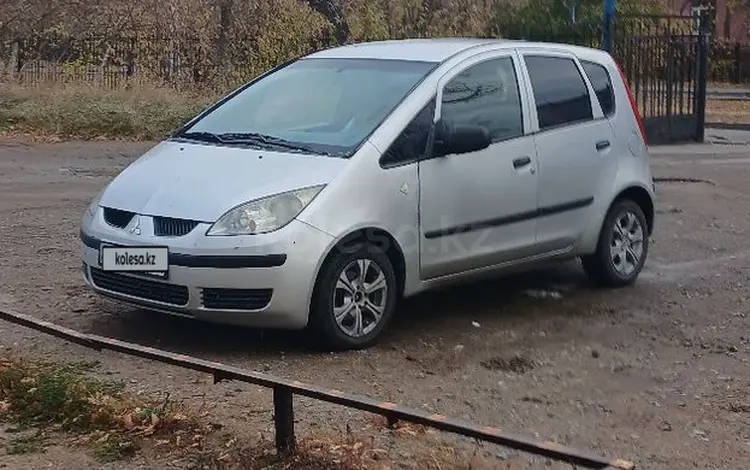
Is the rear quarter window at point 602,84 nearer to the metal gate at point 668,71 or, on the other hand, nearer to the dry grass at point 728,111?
Result: the metal gate at point 668,71

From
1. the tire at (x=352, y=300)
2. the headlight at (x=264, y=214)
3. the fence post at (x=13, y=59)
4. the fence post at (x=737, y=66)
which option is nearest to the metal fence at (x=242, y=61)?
the fence post at (x=13, y=59)

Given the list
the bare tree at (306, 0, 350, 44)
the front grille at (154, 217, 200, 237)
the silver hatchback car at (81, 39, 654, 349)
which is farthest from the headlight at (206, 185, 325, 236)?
the bare tree at (306, 0, 350, 44)

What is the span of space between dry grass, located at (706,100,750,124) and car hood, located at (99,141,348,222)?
20.0 metres

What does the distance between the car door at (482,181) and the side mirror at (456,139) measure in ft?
0.15

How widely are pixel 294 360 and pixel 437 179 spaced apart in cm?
139

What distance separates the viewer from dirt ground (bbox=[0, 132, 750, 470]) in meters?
5.54

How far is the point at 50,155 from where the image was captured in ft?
53.7

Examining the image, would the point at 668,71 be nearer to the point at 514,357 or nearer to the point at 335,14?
the point at 335,14

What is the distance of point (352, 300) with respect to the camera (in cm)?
680

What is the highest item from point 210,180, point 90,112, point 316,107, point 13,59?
point 13,59

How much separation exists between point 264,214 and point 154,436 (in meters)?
1.61

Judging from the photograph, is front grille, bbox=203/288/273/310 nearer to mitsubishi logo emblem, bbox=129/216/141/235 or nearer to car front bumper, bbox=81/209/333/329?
car front bumper, bbox=81/209/333/329

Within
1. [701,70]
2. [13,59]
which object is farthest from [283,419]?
[13,59]

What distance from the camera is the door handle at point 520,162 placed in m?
7.66
